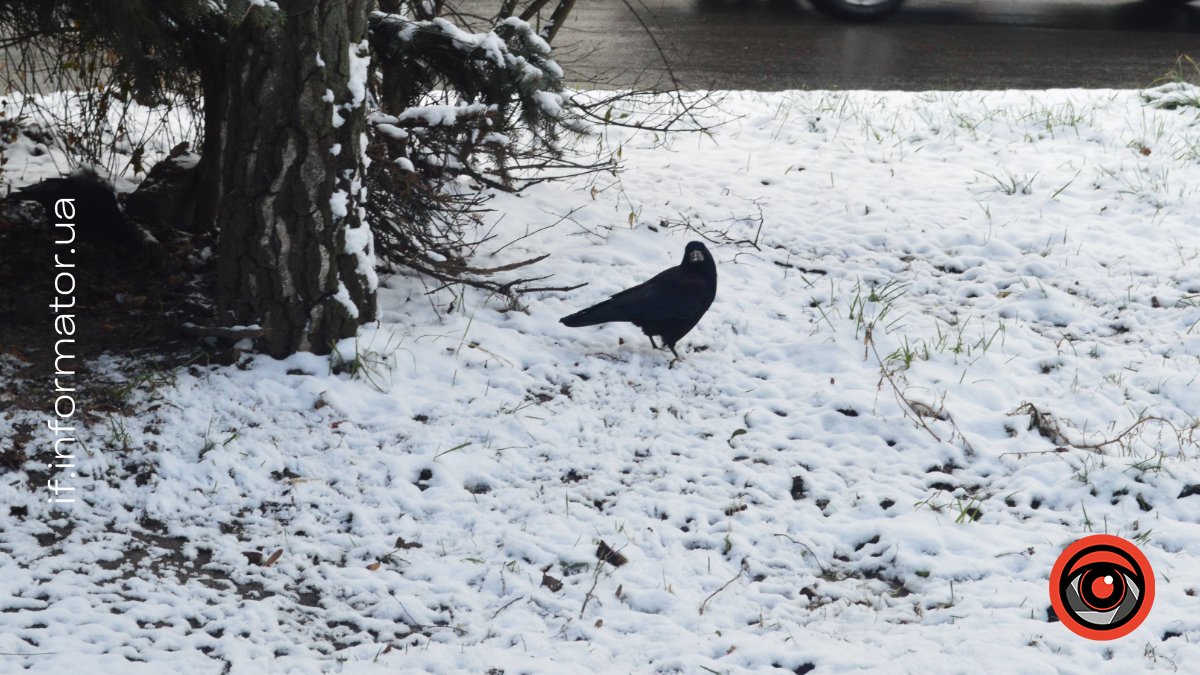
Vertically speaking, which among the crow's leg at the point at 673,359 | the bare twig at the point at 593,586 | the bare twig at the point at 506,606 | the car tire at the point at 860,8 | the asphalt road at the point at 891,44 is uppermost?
the car tire at the point at 860,8

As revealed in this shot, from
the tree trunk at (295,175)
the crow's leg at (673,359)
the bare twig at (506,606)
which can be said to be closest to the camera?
the bare twig at (506,606)

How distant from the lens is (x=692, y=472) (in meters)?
3.46

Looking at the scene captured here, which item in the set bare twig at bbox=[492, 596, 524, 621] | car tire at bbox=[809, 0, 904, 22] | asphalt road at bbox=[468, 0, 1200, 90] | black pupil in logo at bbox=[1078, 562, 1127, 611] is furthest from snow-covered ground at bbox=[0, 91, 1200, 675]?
car tire at bbox=[809, 0, 904, 22]

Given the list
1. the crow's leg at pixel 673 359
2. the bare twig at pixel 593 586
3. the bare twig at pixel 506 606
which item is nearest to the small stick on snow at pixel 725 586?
the bare twig at pixel 593 586

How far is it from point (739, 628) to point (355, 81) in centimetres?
255

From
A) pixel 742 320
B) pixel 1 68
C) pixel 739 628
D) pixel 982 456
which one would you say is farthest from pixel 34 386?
pixel 982 456

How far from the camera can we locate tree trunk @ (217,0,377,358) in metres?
3.47

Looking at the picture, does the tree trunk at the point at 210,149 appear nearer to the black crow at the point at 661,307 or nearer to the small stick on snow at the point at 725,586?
the black crow at the point at 661,307

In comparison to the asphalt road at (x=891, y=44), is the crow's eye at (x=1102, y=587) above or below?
below

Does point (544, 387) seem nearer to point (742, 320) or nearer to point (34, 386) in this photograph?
point (742, 320)

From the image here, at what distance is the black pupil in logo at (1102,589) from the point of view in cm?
268

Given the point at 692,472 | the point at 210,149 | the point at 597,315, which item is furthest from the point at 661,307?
the point at 210,149

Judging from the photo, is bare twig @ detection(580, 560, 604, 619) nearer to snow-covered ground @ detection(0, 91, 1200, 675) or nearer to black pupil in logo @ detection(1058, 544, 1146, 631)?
snow-covered ground @ detection(0, 91, 1200, 675)

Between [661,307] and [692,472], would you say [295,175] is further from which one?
[692,472]
